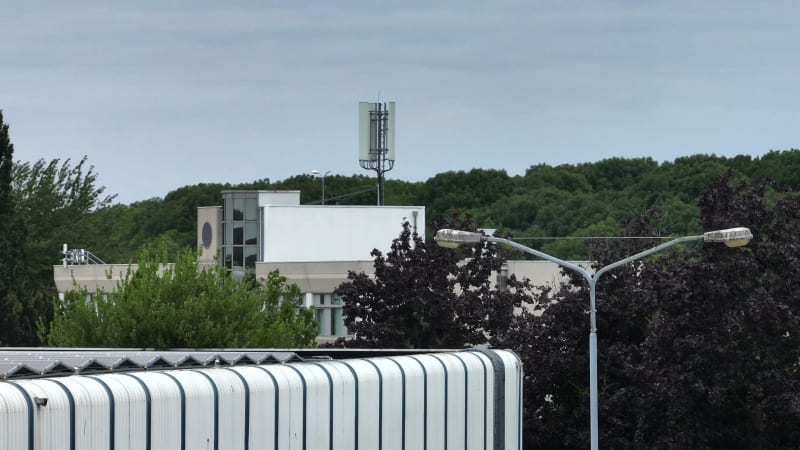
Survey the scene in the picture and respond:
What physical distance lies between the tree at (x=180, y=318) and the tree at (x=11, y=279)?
16.3 m

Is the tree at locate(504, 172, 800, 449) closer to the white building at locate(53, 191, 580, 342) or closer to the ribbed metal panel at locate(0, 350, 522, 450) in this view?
the ribbed metal panel at locate(0, 350, 522, 450)

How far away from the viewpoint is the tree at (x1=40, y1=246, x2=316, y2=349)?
51375 millimetres

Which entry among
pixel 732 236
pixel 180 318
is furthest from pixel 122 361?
Result: pixel 180 318

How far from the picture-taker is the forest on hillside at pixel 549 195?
153625mm

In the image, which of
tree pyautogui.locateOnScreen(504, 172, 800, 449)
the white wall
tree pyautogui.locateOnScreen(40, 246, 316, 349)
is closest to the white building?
the white wall

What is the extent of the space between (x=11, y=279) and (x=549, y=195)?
101 m

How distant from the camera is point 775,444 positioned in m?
44.2

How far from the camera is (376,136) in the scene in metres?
95.7

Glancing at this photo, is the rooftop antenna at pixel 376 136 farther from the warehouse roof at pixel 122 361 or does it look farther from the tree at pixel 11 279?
the warehouse roof at pixel 122 361

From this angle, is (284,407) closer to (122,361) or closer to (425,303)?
(122,361)

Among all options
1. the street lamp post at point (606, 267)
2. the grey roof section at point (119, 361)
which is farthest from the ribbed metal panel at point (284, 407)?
the street lamp post at point (606, 267)

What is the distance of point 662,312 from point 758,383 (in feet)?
11.7

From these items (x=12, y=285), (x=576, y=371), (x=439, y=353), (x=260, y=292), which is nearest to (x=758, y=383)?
(x=576, y=371)

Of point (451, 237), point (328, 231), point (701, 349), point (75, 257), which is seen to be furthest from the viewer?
point (75, 257)
